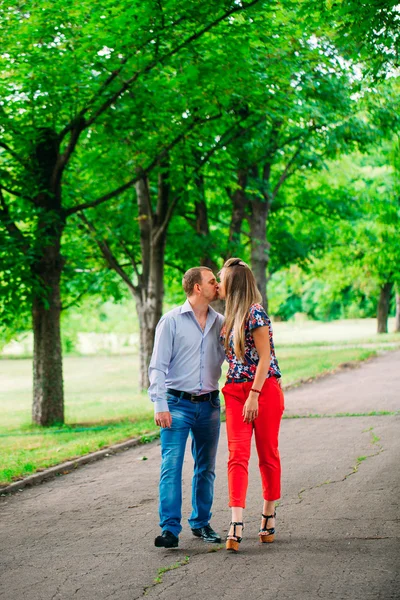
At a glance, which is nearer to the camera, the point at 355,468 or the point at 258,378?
the point at 258,378

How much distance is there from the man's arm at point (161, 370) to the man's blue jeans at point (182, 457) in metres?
0.11

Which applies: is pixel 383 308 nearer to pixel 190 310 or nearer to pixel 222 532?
pixel 222 532

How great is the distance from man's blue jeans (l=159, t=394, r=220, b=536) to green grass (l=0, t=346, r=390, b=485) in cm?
309

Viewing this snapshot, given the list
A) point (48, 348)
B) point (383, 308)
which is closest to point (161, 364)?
point (48, 348)

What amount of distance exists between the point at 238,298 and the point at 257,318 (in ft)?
0.64

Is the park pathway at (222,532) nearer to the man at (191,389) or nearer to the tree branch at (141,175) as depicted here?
the man at (191,389)

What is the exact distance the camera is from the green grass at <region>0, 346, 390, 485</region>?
10.1m

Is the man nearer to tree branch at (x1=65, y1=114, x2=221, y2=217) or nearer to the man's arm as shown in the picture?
the man's arm

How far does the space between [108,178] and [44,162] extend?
3.02m

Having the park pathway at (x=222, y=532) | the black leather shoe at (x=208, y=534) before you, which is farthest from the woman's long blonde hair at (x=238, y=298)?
the park pathway at (x=222, y=532)

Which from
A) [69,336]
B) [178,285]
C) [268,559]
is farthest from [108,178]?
[69,336]

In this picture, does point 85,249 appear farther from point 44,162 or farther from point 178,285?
point 178,285

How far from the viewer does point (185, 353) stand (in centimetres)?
576

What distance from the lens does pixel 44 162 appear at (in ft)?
47.0
